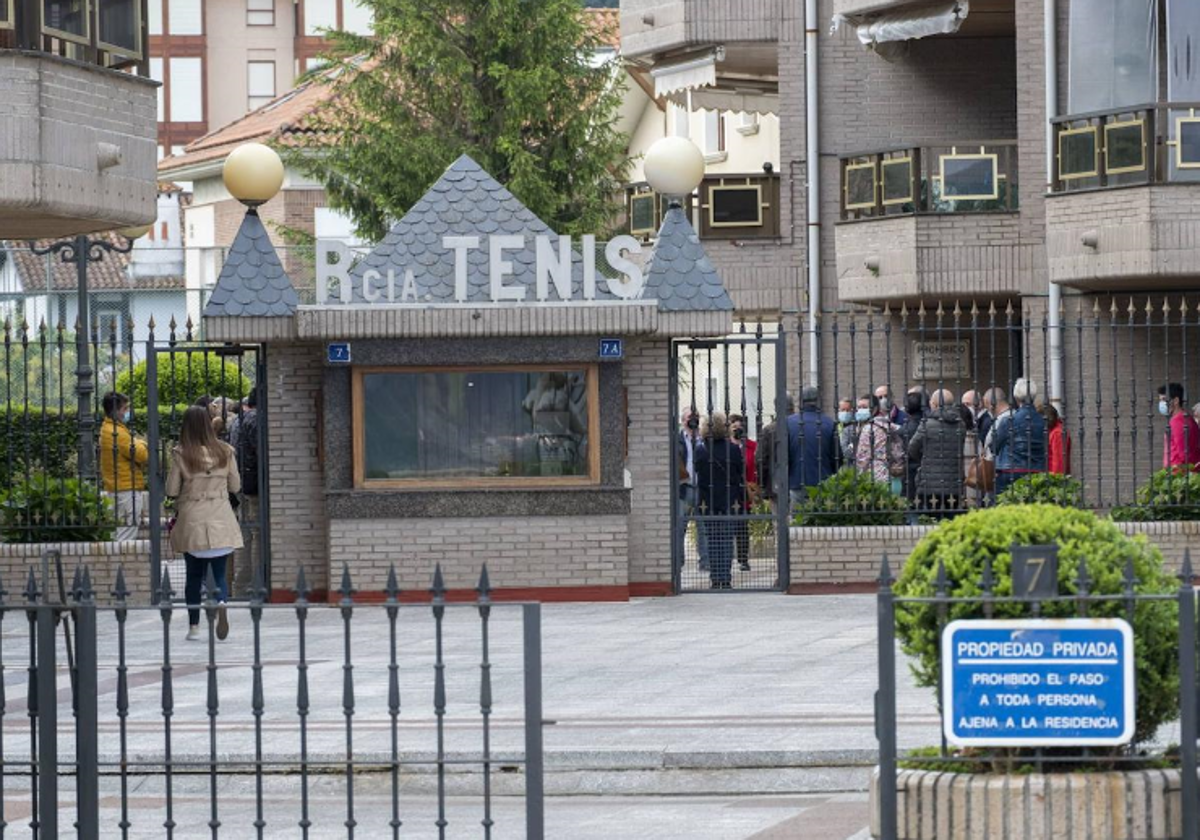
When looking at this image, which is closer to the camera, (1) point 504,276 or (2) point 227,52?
(1) point 504,276

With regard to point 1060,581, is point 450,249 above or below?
above

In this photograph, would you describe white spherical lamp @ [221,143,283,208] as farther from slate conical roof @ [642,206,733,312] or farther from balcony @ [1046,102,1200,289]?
balcony @ [1046,102,1200,289]

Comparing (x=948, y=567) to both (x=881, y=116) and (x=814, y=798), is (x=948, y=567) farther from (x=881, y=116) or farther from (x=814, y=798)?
→ (x=881, y=116)

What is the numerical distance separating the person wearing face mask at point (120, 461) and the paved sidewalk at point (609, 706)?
1548 millimetres

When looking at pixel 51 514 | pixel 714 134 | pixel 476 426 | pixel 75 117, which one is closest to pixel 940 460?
pixel 476 426

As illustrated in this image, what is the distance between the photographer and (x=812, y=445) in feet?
73.5

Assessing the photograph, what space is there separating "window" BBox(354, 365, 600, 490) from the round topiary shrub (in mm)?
11908

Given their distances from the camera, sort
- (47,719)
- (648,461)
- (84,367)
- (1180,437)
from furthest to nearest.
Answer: (84,367), (1180,437), (648,461), (47,719)

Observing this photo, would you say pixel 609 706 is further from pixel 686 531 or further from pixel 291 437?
pixel 686 531

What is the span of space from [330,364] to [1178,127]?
9.71m

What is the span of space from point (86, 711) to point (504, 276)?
11.9 m

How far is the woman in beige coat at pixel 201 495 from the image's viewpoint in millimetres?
17641

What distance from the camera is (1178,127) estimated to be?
82.7 feet

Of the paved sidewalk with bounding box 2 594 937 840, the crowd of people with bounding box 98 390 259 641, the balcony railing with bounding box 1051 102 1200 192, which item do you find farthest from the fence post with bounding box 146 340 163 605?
the balcony railing with bounding box 1051 102 1200 192
